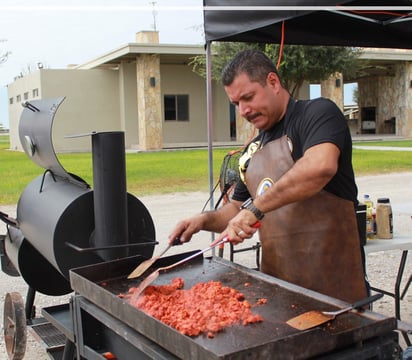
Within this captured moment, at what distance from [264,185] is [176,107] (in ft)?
76.0

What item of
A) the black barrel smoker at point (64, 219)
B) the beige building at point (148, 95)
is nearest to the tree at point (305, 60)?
the beige building at point (148, 95)

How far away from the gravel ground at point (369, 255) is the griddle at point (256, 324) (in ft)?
6.23

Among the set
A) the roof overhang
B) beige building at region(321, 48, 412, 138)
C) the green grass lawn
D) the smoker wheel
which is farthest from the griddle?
beige building at region(321, 48, 412, 138)

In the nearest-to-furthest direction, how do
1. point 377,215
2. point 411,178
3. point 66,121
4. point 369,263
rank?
point 377,215, point 369,263, point 411,178, point 66,121

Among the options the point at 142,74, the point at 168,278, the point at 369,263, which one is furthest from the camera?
the point at 142,74

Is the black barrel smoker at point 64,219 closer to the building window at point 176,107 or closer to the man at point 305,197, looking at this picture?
the man at point 305,197

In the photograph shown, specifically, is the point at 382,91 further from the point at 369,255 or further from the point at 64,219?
the point at 64,219

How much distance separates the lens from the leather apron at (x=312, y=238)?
7.38 ft

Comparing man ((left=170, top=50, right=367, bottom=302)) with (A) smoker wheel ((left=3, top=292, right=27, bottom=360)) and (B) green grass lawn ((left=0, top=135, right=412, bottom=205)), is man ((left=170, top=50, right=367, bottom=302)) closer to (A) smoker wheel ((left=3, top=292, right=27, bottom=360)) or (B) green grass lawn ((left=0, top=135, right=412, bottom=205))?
(A) smoker wheel ((left=3, top=292, right=27, bottom=360))

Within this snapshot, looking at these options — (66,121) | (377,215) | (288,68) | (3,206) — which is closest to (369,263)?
(377,215)

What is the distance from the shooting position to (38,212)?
3068 mm

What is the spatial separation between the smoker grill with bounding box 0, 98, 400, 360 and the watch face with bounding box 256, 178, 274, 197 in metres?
0.35

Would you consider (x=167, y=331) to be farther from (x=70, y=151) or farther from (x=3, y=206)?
(x=70, y=151)

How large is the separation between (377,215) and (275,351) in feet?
8.78
